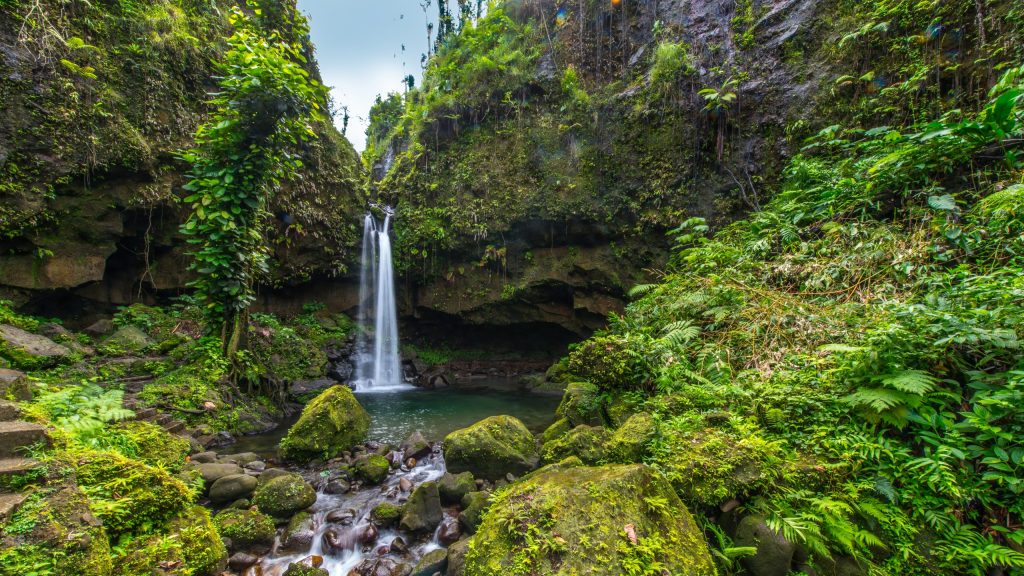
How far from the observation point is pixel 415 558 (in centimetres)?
338

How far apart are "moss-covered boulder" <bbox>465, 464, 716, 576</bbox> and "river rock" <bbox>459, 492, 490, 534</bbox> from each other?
144cm

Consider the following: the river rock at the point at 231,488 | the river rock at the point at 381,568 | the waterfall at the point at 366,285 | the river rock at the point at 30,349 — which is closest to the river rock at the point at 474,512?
the river rock at the point at 381,568

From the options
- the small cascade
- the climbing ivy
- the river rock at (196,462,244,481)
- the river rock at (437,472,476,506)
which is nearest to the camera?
the small cascade

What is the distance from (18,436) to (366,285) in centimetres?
1171

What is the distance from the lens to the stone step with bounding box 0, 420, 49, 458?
Result: 7.64ft

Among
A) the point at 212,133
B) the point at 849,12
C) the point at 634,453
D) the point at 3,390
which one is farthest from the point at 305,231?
the point at 849,12

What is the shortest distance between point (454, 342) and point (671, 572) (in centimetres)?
1348

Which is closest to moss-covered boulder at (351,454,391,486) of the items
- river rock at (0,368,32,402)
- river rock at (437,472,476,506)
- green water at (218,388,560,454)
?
river rock at (437,472,476,506)

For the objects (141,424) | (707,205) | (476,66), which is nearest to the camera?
(141,424)

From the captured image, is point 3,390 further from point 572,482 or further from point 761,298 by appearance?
point 761,298

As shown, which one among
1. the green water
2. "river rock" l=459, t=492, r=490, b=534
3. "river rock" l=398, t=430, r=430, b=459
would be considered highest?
"river rock" l=459, t=492, r=490, b=534

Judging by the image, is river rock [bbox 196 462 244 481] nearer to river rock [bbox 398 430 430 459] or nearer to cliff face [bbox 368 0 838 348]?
river rock [bbox 398 430 430 459]

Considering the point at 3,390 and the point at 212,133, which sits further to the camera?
the point at 212,133

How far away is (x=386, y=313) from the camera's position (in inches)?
545
